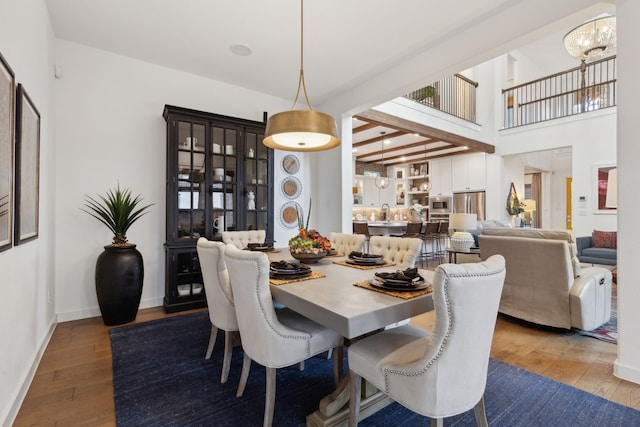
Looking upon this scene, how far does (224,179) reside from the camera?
3.80m

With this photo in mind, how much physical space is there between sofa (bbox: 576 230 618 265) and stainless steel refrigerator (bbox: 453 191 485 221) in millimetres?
2548

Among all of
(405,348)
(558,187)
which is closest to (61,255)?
(405,348)

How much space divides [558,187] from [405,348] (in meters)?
10.9

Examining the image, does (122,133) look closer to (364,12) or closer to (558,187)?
(364,12)

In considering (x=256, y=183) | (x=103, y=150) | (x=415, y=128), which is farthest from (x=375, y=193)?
(x=103, y=150)

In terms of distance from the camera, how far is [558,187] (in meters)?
9.57

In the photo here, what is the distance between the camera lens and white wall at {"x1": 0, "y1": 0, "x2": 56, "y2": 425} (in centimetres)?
162

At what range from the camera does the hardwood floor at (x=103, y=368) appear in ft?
5.71

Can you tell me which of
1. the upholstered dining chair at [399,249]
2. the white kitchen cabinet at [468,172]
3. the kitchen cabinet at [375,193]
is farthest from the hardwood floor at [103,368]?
the kitchen cabinet at [375,193]

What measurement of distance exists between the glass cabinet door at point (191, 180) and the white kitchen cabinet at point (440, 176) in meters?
7.10

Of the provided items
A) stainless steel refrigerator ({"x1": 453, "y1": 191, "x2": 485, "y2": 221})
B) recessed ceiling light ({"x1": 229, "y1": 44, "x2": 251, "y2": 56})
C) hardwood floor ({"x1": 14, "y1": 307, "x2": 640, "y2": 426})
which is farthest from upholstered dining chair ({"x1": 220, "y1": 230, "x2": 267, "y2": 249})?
stainless steel refrigerator ({"x1": 453, "y1": 191, "x2": 485, "y2": 221})

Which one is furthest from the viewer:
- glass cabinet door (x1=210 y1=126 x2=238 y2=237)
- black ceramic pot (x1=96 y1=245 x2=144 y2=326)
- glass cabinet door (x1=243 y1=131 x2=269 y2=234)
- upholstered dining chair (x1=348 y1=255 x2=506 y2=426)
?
glass cabinet door (x1=243 y1=131 x2=269 y2=234)

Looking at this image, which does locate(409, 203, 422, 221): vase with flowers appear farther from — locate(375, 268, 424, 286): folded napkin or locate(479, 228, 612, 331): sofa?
locate(375, 268, 424, 286): folded napkin

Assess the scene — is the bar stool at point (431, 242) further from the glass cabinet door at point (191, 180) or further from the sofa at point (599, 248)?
the glass cabinet door at point (191, 180)
